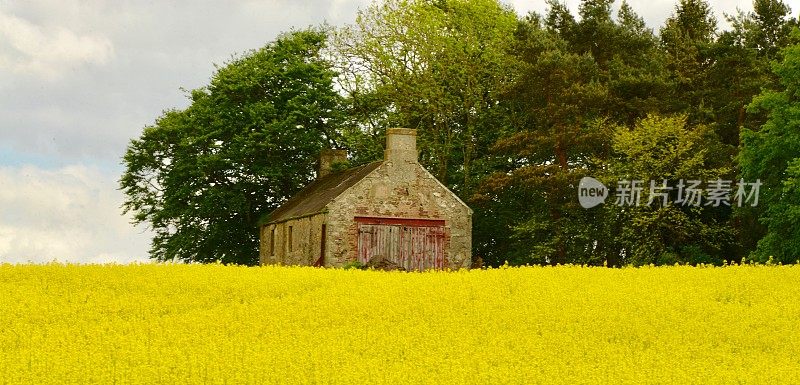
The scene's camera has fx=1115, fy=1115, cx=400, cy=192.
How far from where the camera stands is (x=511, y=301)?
2520 centimetres

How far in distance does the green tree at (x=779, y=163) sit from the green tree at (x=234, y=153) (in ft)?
71.4

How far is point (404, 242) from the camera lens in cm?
4794

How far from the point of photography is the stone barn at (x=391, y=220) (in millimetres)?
46812

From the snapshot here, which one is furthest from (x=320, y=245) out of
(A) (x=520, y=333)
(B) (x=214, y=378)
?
(B) (x=214, y=378)

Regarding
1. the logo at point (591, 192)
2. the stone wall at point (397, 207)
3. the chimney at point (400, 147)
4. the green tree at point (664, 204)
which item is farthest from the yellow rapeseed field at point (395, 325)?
the logo at point (591, 192)

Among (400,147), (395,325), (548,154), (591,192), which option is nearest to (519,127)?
(548,154)

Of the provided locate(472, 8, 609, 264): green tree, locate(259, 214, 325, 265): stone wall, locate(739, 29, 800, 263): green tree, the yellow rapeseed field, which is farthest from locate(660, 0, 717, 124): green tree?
the yellow rapeseed field

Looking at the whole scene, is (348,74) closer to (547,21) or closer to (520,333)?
(547,21)

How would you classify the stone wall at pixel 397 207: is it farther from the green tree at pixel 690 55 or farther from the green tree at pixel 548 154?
the green tree at pixel 690 55

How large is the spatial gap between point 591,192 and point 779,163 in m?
8.82

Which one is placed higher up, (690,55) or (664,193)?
(690,55)

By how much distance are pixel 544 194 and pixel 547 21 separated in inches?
508

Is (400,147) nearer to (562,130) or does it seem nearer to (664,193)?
(562,130)

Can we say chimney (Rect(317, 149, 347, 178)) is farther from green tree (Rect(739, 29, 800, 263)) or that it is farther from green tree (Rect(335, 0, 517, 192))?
green tree (Rect(739, 29, 800, 263))
